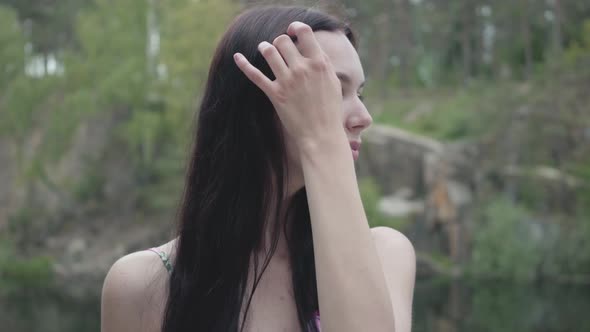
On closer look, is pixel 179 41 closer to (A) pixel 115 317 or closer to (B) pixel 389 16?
(B) pixel 389 16

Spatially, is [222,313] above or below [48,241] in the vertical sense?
above

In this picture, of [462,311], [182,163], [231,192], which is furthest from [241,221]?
[182,163]

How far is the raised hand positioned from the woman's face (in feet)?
0.44

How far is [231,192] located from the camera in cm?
121

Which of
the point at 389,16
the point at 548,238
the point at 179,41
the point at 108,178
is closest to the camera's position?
the point at 548,238

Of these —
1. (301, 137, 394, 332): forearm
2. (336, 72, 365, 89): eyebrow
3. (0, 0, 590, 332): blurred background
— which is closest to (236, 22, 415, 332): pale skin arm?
(301, 137, 394, 332): forearm

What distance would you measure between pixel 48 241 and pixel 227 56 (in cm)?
2176

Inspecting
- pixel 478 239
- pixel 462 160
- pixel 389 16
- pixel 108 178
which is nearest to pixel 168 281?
pixel 478 239

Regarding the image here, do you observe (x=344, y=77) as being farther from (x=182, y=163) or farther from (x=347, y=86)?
(x=182, y=163)

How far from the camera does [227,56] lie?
3.93 ft

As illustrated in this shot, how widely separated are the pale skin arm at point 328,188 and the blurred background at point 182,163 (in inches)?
647

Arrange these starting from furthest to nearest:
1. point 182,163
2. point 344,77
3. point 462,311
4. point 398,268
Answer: point 182,163 → point 462,311 → point 398,268 → point 344,77

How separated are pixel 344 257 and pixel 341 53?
34 cm

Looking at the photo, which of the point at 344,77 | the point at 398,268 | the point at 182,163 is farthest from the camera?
the point at 182,163
